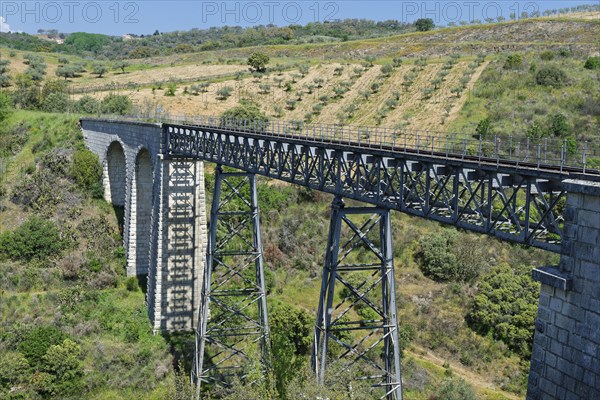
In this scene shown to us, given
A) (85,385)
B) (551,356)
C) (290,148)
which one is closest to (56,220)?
(85,385)

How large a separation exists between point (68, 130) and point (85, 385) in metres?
25.1

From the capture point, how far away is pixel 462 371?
28703mm

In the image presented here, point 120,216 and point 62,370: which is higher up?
point 120,216

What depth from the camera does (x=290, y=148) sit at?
20500 mm

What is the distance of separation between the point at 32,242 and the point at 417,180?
26437mm

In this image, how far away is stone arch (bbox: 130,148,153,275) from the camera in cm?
3541

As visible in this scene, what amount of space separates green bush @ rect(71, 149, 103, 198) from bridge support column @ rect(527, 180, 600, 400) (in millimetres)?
34352

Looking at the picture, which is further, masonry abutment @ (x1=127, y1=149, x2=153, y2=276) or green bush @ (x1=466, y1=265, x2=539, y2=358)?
masonry abutment @ (x1=127, y1=149, x2=153, y2=276)

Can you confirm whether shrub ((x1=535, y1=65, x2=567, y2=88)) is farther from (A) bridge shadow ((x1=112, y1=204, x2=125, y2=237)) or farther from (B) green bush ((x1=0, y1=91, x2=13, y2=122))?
(B) green bush ((x1=0, y1=91, x2=13, y2=122))

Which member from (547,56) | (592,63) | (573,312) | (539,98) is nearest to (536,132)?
(539,98)

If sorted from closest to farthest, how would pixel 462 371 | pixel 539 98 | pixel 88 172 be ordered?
pixel 462 371, pixel 88 172, pixel 539 98

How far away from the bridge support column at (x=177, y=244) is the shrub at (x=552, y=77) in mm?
32494

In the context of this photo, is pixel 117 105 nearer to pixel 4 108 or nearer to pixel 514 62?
pixel 4 108

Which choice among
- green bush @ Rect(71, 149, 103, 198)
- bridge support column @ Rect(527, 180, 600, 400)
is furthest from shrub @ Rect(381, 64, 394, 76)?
bridge support column @ Rect(527, 180, 600, 400)
